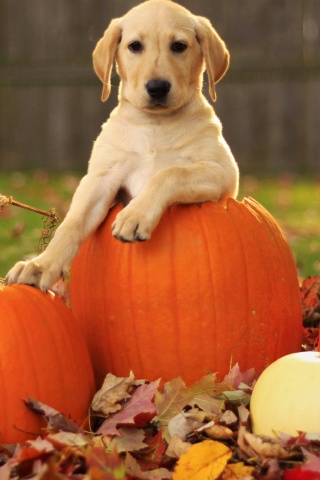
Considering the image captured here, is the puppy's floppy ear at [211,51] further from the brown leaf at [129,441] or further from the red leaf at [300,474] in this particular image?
the red leaf at [300,474]

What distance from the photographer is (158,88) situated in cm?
312

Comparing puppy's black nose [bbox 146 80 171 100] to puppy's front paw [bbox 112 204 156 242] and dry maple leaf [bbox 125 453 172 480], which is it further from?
dry maple leaf [bbox 125 453 172 480]

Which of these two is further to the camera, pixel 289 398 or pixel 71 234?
pixel 71 234

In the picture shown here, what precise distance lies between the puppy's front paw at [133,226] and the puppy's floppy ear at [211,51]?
830 mm

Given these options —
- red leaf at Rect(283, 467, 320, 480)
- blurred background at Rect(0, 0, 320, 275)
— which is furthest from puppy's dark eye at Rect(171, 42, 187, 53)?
blurred background at Rect(0, 0, 320, 275)

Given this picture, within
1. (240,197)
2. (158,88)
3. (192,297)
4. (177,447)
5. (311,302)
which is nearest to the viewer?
(177,447)

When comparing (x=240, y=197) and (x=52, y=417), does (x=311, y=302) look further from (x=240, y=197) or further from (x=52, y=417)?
(x=240, y=197)

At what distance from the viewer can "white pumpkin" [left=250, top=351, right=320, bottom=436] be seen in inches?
92.5

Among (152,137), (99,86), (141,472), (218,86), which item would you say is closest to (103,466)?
(141,472)

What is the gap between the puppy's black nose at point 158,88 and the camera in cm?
312

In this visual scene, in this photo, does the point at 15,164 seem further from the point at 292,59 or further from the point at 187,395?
the point at 187,395

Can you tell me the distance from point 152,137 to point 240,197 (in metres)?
5.22

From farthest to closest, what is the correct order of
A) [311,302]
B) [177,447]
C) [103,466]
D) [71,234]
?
[311,302]
[71,234]
[177,447]
[103,466]

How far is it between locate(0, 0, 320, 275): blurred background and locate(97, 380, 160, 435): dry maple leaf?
8300mm
